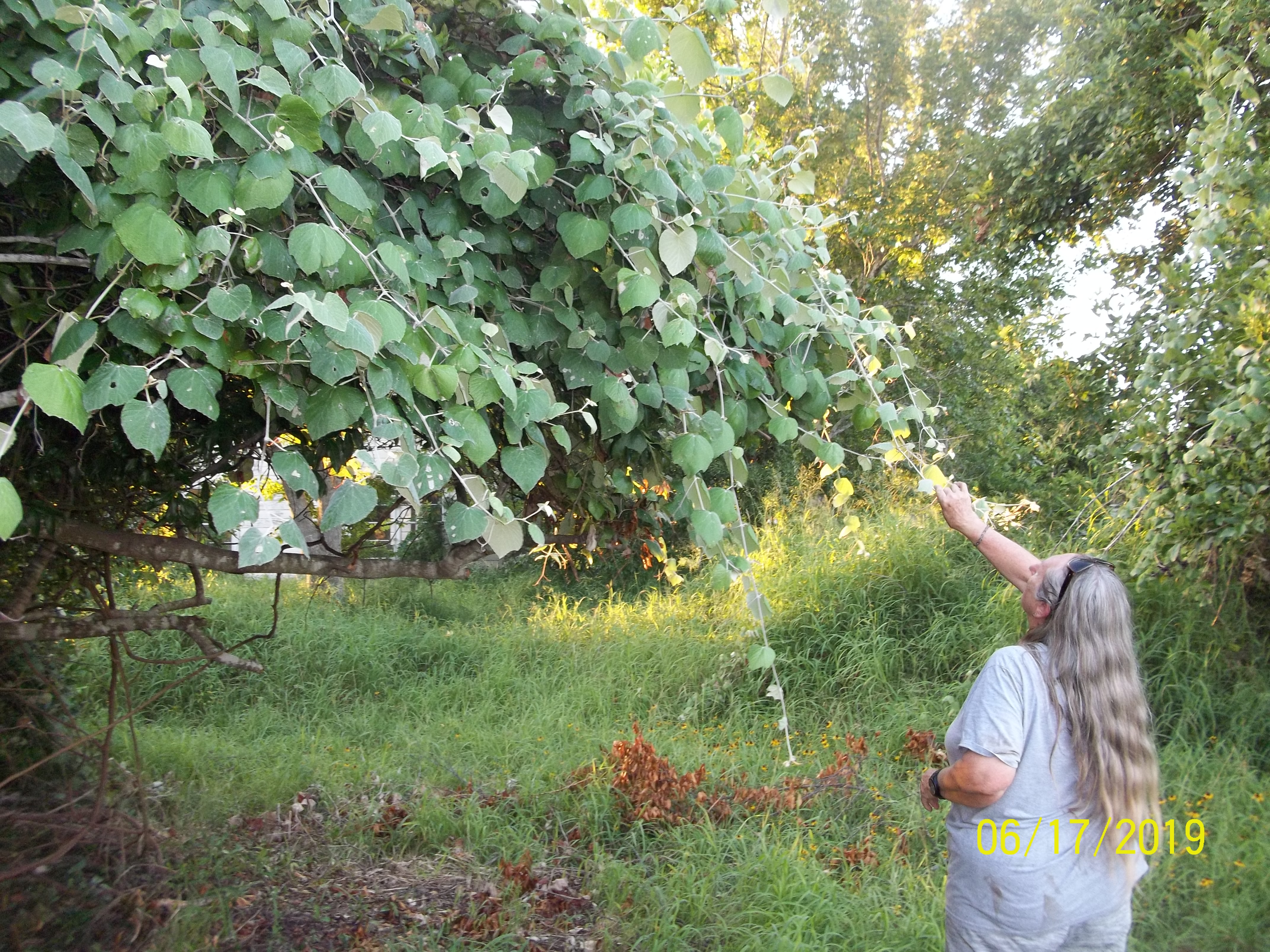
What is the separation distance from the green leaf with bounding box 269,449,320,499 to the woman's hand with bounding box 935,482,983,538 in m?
1.55

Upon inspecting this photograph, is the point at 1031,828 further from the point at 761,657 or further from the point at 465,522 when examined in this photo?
the point at 465,522

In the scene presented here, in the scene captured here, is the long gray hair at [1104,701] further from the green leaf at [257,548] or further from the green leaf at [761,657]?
the green leaf at [257,548]

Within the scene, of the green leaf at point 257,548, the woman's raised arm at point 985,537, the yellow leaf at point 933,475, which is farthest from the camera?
the woman's raised arm at point 985,537

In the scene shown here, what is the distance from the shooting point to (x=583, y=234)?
5.57ft

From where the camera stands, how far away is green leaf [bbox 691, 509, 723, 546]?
1795mm

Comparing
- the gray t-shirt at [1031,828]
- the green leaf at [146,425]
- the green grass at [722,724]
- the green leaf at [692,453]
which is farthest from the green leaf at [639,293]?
the green grass at [722,724]

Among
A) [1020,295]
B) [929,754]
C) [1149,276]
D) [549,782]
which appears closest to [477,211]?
[549,782]

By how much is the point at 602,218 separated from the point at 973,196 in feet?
18.9

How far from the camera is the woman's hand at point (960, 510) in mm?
2352

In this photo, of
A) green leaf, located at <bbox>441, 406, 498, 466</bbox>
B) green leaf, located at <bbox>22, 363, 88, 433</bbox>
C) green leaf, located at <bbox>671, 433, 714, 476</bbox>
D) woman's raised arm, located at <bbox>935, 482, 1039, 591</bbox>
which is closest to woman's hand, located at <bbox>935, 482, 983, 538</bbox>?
woman's raised arm, located at <bbox>935, 482, 1039, 591</bbox>

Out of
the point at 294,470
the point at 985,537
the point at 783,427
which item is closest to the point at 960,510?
the point at 985,537

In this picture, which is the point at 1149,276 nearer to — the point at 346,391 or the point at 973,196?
the point at 973,196

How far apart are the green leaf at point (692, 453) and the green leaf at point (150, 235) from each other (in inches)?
35.3

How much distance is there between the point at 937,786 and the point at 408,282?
4.82 ft
